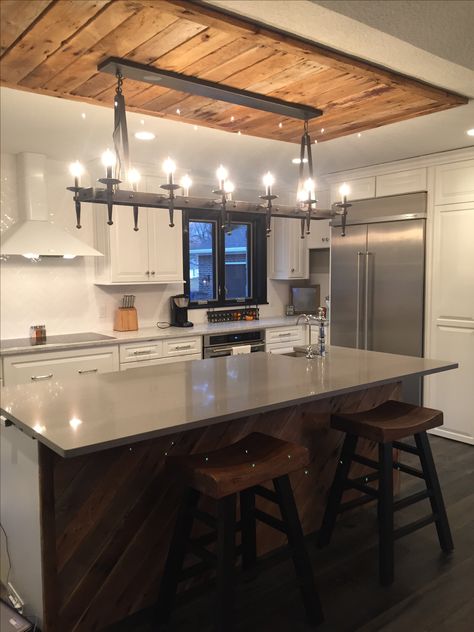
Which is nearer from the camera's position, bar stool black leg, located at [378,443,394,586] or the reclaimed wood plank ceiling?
the reclaimed wood plank ceiling

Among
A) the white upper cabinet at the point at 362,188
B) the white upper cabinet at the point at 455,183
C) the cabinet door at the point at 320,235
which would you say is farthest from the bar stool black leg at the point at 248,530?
the cabinet door at the point at 320,235

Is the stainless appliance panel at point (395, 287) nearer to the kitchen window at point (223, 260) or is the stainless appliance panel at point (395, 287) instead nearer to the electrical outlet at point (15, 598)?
the kitchen window at point (223, 260)

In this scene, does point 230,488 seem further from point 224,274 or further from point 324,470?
point 224,274

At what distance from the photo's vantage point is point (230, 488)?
5.97ft

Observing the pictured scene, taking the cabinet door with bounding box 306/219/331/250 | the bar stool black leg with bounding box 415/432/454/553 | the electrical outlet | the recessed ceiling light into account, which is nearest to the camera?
the electrical outlet

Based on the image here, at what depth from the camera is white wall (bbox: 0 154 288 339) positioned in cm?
395

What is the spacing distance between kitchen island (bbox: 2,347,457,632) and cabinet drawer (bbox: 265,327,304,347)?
241 cm

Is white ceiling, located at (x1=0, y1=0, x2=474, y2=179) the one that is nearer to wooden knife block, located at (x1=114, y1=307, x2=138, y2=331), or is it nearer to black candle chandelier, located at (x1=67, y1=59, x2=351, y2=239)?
black candle chandelier, located at (x1=67, y1=59, x2=351, y2=239)

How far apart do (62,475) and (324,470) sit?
1489mm

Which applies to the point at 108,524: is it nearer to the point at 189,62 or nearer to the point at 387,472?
the point at 387,472

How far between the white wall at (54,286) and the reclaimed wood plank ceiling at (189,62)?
1682 mm

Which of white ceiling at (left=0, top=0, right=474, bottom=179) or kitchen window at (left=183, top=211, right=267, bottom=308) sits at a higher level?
white ceiling at (left=0, top=0, right=474, bottom=179)

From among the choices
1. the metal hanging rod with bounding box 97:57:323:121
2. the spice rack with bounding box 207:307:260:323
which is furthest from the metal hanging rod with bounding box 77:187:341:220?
the spice rack with bounding box 207:307:260:323

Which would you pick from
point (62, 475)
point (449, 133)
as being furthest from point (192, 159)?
point (62, 475)
